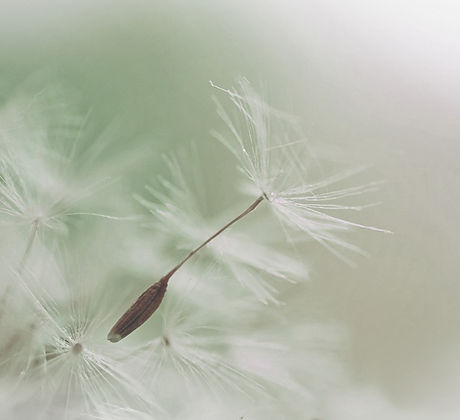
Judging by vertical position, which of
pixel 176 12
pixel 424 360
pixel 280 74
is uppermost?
pixel 176 12

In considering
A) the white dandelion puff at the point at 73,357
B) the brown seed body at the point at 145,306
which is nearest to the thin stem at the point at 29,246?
the white dandelion puff at the point at 73,357

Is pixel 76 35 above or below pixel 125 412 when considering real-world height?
above

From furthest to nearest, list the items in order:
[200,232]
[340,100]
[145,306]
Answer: [340,100] < [200,232] < [145,306]

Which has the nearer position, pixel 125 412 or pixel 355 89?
pixel 125 412

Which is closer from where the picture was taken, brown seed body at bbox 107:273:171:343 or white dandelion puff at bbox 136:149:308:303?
brown seed body at bbox 107:273:171:343

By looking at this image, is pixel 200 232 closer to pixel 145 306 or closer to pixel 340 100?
pixel 145 306

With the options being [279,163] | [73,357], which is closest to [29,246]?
[73,357]

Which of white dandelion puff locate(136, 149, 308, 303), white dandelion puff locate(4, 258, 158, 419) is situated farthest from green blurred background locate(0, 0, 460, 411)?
white dandelion puff locate(4, 258, 158, 419)

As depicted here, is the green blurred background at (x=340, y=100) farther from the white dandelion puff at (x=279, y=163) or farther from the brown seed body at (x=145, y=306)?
the brown seed body at (x=145, y=306)

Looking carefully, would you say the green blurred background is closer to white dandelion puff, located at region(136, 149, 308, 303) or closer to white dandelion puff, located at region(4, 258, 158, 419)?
white dandelion puff, located at region(136, 149, 308, 303)

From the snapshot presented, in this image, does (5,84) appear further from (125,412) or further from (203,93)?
(125,412)

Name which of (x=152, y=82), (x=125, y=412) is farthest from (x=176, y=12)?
(x=125, y=412)
